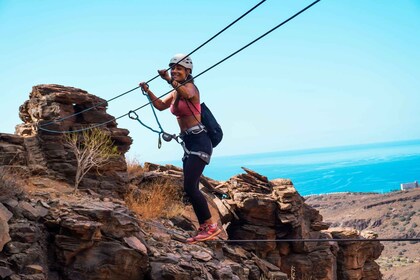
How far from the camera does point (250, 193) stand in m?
17.8

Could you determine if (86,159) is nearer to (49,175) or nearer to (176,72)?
(49,175)

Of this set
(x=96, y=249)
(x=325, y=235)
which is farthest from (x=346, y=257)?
(x=96, y=249)

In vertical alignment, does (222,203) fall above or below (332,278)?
above

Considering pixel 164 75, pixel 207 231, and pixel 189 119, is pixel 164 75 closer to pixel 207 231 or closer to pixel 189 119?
pixel 189 119

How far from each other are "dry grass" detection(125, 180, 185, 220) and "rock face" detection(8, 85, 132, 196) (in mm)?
677

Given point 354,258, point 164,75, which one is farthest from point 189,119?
point 354,258

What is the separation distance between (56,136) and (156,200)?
3363 millimetres

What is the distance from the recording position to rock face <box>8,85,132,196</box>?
441 inches

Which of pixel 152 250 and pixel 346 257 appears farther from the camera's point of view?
pixel 346 257

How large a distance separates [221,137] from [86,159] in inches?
193

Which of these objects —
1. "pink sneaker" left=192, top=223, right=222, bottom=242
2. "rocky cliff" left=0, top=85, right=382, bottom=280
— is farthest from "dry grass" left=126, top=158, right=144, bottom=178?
"pink sneaker" left=192, top=223, right=222, bottom=242

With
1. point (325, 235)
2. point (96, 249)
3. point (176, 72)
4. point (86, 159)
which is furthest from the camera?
point (325, 235)

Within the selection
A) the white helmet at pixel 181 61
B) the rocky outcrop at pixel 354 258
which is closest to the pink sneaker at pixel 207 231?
the white helmet at pixel 181 61

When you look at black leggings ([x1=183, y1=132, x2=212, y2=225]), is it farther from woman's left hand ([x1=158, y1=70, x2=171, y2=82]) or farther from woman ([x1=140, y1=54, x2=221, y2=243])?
woman's left hand ([x1=158, y1=70, x2=171, y2=82])
